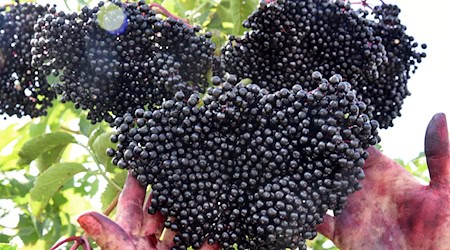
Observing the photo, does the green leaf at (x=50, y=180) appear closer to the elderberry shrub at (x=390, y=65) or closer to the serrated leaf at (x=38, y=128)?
the serrated leaf at (x=38, y=128)

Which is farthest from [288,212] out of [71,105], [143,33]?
[71,105]

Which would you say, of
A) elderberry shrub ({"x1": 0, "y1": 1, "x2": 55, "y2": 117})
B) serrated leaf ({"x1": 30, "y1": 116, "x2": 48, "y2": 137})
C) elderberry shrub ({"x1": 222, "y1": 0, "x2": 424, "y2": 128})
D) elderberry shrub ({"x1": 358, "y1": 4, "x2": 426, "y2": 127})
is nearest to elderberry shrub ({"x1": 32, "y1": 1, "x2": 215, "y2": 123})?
elderberry shrub ({"x1": 222, "y1": 0, "x2": 424, "y2": 128})

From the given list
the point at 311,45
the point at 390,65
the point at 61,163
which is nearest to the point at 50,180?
the point at 61,163

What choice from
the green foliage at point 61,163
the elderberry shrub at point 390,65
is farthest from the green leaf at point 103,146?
the elderberry shrub at point 390,65

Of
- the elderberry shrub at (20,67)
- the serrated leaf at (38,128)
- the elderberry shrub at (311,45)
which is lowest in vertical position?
the serrated leaf at (38,128)

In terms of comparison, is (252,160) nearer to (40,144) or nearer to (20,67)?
(20,67)

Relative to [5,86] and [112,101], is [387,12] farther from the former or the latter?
[5,86]
